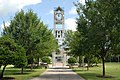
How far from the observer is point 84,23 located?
3538 centimetres

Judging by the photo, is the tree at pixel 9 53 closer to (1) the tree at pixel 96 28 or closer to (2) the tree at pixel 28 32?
(1) the tree at pixel 96 28

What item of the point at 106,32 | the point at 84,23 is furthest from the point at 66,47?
the point at 106,32

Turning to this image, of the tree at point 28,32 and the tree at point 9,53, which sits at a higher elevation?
the tree at point 28,32

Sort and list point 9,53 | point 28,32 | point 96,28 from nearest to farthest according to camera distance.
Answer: point 9,53 → point 96,28 → point 28,32

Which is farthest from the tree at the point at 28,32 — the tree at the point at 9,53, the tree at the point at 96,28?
the tree at the point at 9,53

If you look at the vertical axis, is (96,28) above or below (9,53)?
above

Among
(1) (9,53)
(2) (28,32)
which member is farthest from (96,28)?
(2) (28,32)

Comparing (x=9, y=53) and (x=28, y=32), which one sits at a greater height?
(x=28, y=32)

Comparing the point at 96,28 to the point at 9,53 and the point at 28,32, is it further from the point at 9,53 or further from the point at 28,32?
the point at 28,32

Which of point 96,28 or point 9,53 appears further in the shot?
point 96,28

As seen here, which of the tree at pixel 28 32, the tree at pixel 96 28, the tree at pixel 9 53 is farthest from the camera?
the tree at pixel 28 32

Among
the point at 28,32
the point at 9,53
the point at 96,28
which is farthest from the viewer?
the point at 28,32

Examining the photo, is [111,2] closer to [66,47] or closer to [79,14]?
[79,14]

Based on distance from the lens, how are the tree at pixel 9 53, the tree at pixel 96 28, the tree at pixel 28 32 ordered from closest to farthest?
the tree at pixel 9 53
the tree at pixel 96 28
the tree at pixel 28 32
